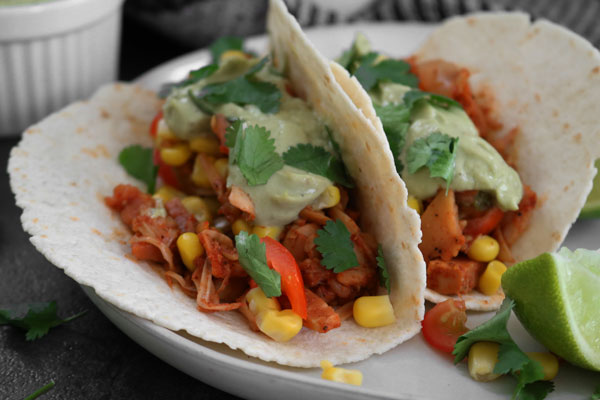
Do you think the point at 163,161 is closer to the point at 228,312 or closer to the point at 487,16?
the point at 228,312

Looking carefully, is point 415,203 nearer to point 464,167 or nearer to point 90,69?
point 464,167

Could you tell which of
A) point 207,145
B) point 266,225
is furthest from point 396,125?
point 207,145

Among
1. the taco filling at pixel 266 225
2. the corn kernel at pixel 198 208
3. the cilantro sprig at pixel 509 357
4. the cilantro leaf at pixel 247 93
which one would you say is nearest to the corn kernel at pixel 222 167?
the taco filling at pixel 266 225

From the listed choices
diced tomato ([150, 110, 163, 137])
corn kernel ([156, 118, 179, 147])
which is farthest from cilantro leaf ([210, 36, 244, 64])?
corn kernel ([156, 118, 179, 147])

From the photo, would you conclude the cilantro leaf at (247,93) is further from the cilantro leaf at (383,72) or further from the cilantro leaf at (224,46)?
the cilantro leaf at (224,46)

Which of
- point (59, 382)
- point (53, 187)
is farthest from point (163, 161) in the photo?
point (59, 382)

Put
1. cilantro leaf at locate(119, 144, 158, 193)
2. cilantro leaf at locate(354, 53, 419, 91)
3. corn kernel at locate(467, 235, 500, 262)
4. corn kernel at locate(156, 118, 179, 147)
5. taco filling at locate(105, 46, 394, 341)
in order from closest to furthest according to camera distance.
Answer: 1. taco filling at locate(105, 46, 394, 341)
2. corn kernel at locate(467, 235, 500, 262)
3. cilantro leaf at locate(354, 53, 419, 91)
4. corn kernel at locate(156, 118, 179, 147)
5. cilantro leaf at locate(119, 144, 158, 193)

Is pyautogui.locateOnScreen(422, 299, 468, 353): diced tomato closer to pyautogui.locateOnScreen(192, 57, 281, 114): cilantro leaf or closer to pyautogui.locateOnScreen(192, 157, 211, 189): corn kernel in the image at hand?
pyautogui.locateOnScreen(192, 57, 281, 114): cilantro leaf
